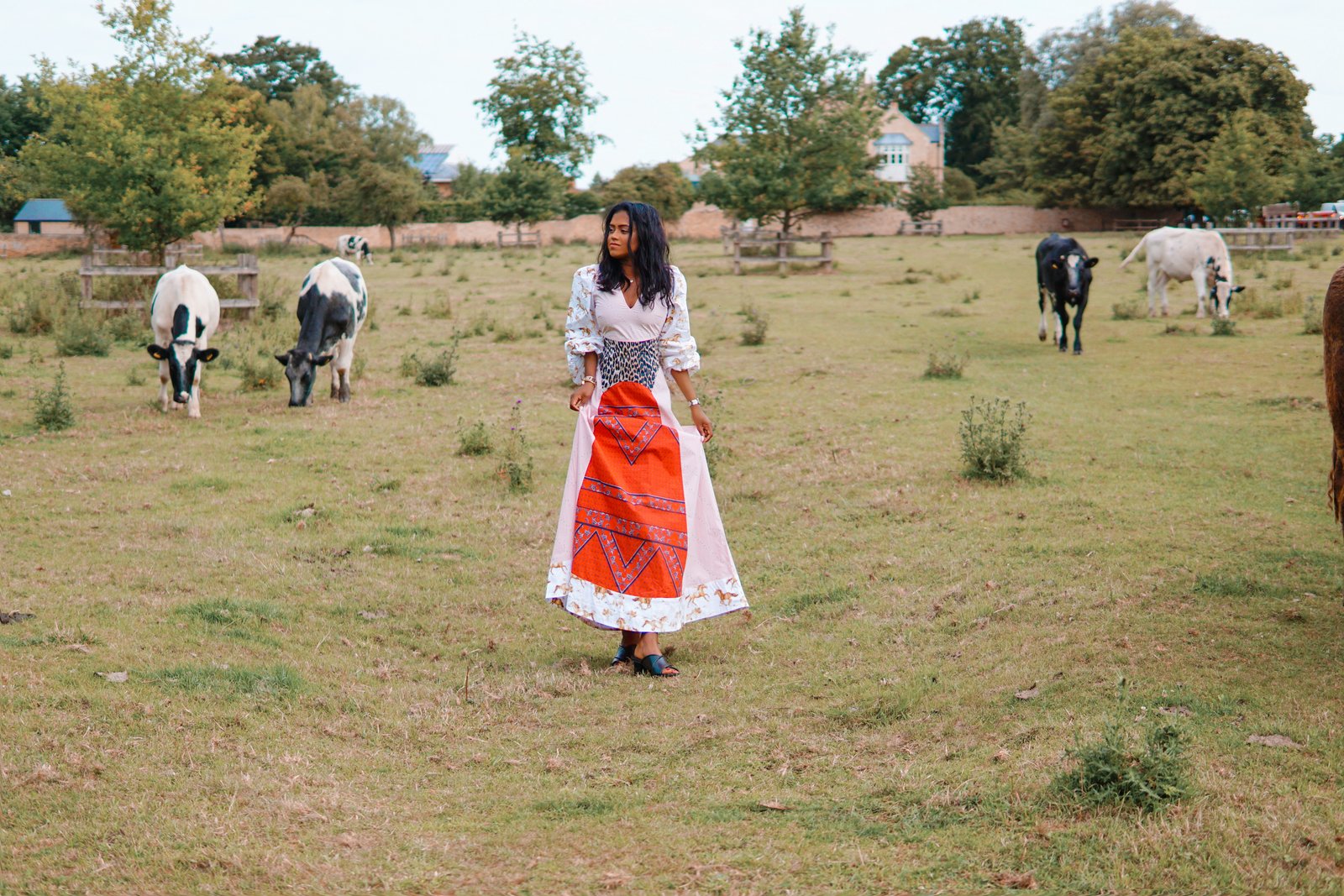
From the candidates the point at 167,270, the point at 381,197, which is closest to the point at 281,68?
the point at 381,197

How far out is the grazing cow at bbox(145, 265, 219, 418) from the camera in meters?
12.0

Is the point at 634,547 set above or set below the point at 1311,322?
below

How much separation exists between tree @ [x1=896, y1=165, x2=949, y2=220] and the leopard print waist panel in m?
54.8

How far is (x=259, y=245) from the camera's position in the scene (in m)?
48.2

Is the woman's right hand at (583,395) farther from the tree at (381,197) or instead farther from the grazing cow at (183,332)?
the tree at (381,197)

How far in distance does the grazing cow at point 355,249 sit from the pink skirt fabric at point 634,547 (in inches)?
1348

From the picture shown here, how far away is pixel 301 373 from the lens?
12562 mm

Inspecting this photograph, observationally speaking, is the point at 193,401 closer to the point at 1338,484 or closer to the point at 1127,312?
the point at 1338,484

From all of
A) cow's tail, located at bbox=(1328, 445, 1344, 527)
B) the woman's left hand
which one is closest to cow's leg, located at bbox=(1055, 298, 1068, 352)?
cow's tail, located at bbox=(1328, 445, 1344, 527)

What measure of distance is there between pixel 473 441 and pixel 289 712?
5.62 m

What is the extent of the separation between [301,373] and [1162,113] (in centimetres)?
4539

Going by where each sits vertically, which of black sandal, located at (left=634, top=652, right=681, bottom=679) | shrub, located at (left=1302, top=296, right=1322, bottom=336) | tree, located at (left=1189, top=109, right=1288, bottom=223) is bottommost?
black sandal, located at (left=634, top=652, right=681, bottom=679)

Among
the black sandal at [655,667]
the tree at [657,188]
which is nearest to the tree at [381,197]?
the tree at [657,188]

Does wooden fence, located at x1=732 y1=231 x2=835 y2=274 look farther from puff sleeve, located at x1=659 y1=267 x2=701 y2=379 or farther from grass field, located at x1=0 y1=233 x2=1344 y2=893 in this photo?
puff sleeve, located at x1=659 y1=267 x2=701 y2=379
